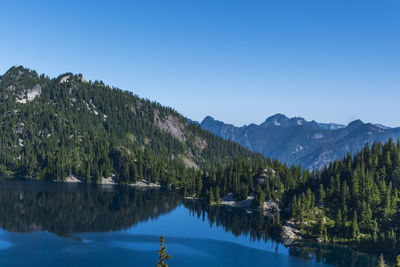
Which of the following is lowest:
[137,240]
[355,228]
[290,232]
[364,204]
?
[137,240]

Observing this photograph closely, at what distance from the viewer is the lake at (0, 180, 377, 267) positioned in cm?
11344

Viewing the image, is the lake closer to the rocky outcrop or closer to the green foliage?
the rocky outcrop

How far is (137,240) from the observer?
136m

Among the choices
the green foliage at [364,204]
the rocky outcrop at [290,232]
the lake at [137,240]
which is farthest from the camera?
the rocky outcrop at [290,232]

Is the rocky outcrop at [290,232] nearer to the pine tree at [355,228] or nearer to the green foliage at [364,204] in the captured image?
the green foliage at [364,204]

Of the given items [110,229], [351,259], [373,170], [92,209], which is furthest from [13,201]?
[373,170]

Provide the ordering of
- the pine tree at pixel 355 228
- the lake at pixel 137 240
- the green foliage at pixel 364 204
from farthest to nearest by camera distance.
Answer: the pine tree at pixel 355 228 < the green foliage at pixel 364 204 < the lake at pixel 137 240

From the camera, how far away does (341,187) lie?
169125mm

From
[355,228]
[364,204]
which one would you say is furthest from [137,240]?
[364,204]

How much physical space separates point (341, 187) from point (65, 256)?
12134cm

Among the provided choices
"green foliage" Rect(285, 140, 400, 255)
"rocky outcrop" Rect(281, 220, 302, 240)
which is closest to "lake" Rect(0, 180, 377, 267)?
"rocky outcrop" Rect(281, 220, 302, 240)

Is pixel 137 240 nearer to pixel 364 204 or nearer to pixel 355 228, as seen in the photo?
pixel 355 228

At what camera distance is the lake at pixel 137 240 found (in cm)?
11344

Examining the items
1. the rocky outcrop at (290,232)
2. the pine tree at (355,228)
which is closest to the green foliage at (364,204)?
the pine tree at (355,228)
